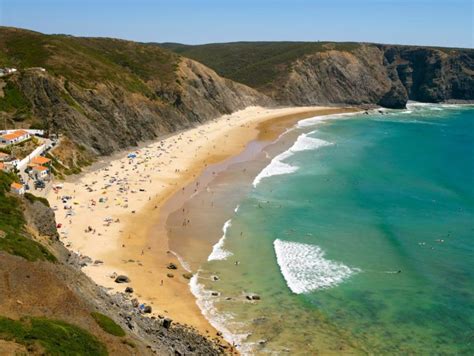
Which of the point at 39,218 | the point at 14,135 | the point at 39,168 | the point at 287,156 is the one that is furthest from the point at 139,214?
the point at 287,156

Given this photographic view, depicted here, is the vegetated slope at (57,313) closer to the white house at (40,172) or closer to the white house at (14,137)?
the white house at (40,172)

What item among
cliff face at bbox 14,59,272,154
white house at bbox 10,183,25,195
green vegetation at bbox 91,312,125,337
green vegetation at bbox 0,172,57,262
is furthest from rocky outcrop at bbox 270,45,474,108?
green vegetation at bbox 91,312,125,337

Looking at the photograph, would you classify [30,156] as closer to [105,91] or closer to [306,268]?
[105,91]

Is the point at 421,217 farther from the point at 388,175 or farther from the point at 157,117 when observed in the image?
the point at 157,117

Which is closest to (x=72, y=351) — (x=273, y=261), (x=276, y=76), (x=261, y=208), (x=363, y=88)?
(x=273, y=261)

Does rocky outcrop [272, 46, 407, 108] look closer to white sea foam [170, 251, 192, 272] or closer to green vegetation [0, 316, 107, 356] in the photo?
white sea foam [170, 251, 192, 272]

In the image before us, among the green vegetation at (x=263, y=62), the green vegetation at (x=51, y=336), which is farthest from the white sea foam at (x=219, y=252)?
the green vegetation at (x=263, y=62)
